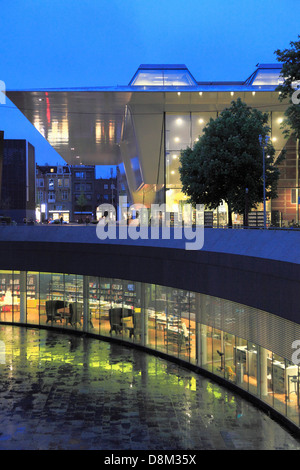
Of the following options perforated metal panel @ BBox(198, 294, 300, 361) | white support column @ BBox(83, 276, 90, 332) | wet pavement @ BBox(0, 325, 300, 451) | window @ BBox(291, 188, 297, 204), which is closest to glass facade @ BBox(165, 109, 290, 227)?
window @ BBox(291, 188, 297, 204)

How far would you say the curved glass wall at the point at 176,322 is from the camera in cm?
1816

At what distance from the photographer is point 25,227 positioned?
111 ft

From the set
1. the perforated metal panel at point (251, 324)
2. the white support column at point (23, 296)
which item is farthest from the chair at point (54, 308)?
the perforated metal panel at point (251, 324)

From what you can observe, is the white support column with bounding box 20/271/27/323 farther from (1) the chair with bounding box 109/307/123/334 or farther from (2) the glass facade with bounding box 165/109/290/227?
(2) the glass facade with bounding box 165/109/290/227

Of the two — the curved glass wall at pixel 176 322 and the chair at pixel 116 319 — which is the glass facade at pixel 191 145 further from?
the chair at pixel 116 319

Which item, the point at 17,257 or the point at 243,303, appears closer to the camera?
the point at 243,303

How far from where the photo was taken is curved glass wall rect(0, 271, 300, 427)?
18.2m

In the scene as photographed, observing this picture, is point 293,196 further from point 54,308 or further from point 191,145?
point 54,308

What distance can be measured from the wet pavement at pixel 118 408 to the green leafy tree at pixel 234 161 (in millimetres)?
12521

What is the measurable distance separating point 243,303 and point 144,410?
5780 mm

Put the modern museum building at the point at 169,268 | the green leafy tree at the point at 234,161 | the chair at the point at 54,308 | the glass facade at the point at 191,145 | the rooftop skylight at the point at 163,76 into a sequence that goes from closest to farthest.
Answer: the modern museum building at the point at 169,268 < the green leafy tree at the point at 234,161 < the chair at the point at 54,308 < the glass facade at the point at 191,145 < the rooftop skylight at the point at 163,76

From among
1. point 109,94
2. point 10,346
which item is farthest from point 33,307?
point 109,94

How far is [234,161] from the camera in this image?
32281 mm
